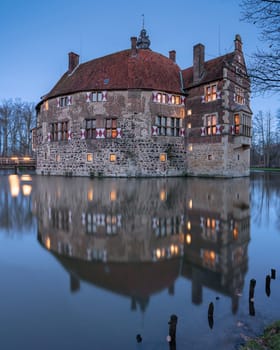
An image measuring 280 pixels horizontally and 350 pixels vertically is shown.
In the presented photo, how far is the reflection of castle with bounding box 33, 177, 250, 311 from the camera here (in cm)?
403

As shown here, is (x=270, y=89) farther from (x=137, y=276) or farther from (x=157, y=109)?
(x=157, y=109)

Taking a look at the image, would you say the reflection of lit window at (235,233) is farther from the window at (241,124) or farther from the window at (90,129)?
the window at (90,129)

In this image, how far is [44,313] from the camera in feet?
10.3

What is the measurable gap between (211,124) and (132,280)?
2393cm

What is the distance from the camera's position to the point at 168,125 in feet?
89.1

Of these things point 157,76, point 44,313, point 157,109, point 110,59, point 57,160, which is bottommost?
point 44,313

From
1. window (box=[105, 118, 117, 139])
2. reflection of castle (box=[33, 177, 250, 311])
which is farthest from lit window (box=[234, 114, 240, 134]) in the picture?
reflection of castle (box=[33, 177, 250, 311])

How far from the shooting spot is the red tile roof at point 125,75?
26.5 m

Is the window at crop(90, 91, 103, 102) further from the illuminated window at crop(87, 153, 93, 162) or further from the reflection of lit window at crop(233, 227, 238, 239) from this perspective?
the reflection of lit window at crop(233, 227, 238, 239)

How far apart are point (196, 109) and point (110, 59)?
1115 cm

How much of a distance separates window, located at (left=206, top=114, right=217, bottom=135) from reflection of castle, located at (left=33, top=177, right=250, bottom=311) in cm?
1705

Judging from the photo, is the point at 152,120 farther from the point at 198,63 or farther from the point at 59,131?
the point at 59,131

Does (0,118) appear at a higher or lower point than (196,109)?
higher

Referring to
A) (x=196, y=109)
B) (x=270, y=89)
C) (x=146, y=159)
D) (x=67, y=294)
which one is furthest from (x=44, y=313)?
(x=196, y=109)
